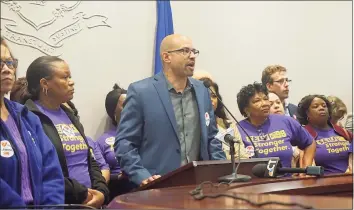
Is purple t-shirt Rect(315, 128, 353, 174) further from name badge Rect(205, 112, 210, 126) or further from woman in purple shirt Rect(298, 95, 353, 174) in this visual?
name badge Rect(205, 112, 210, 126)

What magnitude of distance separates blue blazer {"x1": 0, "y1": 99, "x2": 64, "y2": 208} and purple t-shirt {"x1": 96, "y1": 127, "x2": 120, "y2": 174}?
A: 1844mm

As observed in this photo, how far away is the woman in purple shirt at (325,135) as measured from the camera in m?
4.38

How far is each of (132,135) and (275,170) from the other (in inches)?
41.9

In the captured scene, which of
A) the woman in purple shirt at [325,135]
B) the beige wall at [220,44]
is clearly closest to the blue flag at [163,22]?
the beige wall at [220,44]

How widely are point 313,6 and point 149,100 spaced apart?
141 inches

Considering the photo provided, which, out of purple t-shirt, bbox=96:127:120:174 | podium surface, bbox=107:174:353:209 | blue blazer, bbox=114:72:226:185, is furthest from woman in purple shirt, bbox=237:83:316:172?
podium surface, bbox=107:174:353:209

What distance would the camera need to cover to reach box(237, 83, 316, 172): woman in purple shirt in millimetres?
3771

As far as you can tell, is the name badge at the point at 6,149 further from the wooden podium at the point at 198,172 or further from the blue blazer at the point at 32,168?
the wooden podium at the point at 198,172

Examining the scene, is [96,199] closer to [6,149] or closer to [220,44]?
[6,149]

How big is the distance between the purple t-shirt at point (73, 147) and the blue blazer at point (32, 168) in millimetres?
605

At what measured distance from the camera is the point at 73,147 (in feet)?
9.59

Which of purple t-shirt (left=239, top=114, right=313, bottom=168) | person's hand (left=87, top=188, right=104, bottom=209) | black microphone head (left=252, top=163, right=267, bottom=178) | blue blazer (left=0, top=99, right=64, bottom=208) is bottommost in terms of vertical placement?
person's hand (left=87, top=188, right=104, bottom=209)

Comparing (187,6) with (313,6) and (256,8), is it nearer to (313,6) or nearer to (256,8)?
(256,8)

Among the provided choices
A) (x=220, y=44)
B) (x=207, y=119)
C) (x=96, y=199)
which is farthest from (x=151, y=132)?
(x=220, y=44)
